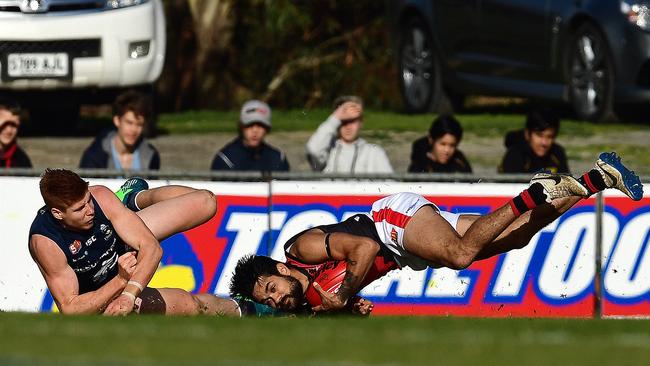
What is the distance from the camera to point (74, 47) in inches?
660

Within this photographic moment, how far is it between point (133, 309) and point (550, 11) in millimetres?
7089

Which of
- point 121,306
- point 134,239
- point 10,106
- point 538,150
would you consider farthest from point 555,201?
point 10,106

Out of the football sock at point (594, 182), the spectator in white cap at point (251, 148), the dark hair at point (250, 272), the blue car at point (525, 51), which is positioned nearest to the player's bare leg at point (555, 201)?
the football sock at point (594, 182)

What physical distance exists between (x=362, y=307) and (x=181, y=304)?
3.92ft

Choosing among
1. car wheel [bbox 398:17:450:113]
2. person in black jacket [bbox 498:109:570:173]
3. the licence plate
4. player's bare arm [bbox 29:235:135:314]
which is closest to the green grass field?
player's bare arm [bbox 29:235:135:314]

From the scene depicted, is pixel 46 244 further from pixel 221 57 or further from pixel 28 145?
pixel 221 57

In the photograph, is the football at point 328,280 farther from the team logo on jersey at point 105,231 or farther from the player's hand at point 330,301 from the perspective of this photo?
the team logo on jersey at point 105,231

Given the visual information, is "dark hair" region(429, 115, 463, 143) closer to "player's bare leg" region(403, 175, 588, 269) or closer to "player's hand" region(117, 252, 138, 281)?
"player's bare leg" region(403, 175, 588, 269)

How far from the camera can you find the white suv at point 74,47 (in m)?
16.6

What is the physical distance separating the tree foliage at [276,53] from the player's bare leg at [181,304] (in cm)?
1185

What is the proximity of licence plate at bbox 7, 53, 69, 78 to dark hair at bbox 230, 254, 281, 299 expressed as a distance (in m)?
4.61

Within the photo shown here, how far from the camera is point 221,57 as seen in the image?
84.4 ft

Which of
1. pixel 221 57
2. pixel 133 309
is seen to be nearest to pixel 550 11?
pixel 133 309

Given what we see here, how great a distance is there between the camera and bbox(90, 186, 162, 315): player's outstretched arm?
11805mm
